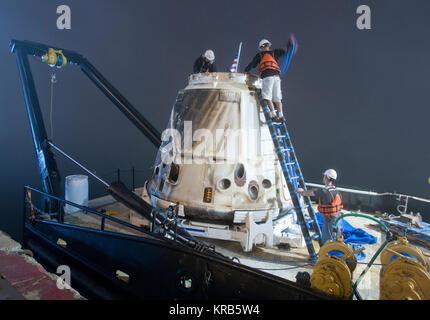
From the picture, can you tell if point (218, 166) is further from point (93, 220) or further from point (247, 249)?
point (93, 220)

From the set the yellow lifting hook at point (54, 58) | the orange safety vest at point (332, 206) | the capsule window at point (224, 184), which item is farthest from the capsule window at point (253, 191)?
the yellow lifting hook at point (54, 58)

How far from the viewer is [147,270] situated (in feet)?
14.6

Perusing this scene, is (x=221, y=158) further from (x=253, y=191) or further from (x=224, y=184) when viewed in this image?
(x=253, y=191)

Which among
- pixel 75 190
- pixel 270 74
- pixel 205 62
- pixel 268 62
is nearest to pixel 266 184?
pixel 270 74

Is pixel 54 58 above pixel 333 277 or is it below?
above

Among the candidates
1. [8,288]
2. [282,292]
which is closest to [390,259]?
[282,292]

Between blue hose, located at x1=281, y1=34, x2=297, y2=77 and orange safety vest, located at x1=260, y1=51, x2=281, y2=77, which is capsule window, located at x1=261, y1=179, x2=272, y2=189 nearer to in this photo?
orange safety vest, located at x1=260, y1=51, x2=281, y2=77

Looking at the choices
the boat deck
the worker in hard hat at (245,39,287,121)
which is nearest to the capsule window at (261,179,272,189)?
the boat deck

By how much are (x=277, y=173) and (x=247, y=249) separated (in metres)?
2.18

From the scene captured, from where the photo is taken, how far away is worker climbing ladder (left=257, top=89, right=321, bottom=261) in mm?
5797

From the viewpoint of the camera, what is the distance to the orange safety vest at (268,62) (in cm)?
650

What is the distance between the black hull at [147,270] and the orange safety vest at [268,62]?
4838mm

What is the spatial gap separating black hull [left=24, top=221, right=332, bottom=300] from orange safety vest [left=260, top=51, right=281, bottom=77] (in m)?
4.84

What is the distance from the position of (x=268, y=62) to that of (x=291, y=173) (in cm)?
286
